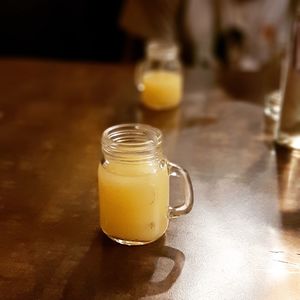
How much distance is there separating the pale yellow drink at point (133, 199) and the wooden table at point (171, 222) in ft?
0.07

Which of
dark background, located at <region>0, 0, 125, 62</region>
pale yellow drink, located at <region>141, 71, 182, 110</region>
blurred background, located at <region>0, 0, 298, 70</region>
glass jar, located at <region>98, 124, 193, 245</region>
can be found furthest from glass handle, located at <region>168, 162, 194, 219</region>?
dark background, located at <region>0, 0, 125, 62</region>

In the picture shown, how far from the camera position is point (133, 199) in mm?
789

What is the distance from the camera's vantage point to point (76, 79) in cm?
154

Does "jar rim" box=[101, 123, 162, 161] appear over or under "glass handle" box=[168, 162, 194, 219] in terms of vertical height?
over

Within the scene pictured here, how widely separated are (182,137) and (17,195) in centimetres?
37

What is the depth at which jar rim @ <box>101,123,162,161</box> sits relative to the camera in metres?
0.79

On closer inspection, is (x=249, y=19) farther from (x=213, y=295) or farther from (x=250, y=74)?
(x=213, y=295)

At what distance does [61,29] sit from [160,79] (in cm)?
112

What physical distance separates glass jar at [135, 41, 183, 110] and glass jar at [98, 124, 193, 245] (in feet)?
1.72

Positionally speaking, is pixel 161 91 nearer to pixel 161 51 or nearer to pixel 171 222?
pixel 161 51

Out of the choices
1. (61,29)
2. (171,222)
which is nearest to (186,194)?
(171,222)

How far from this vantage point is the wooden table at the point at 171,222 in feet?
2.39

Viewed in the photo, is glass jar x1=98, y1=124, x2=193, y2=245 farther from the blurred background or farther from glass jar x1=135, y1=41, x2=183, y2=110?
the blurred background

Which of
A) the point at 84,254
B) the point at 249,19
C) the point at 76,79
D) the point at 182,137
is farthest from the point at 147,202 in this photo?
the point at 249,19
